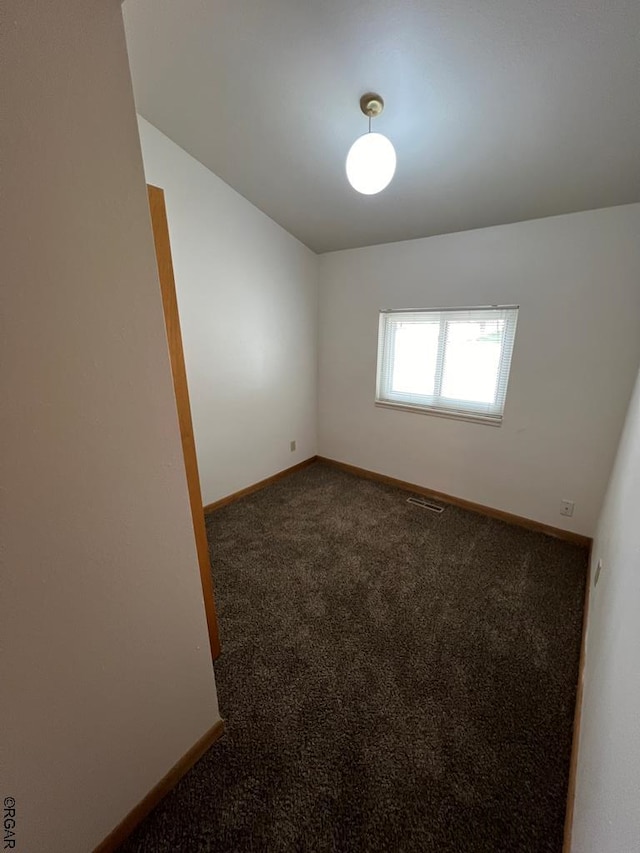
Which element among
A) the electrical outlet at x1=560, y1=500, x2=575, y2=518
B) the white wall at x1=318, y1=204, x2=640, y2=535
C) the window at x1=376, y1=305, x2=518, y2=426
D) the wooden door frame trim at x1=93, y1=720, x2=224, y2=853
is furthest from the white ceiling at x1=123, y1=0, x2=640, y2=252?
the wooden door frame trim at x1=93, y1=720, x2=224, y2=853

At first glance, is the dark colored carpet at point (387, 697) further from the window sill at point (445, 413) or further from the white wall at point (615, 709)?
the window sill at point (445, 413)

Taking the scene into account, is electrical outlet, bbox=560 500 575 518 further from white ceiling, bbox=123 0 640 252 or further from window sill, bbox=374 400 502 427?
white ceiling, bbox=123 0 640 252

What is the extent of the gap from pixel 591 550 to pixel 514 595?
765 millimetres

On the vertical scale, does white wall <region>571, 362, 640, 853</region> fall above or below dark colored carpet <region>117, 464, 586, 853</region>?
above

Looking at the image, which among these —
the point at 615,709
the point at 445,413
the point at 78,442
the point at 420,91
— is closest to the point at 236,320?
the point at 420,91

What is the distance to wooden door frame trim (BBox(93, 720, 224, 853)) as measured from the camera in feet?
2.96

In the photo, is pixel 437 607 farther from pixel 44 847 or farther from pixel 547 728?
pixel 44 847

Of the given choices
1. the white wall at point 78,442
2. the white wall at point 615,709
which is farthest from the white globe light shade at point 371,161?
the white wall at point 615,709

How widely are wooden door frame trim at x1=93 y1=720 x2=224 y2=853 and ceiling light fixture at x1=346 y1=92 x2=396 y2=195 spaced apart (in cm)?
229

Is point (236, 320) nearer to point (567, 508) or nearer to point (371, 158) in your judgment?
point (371, 158)

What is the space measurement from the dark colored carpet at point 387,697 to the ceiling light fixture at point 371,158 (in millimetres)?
2109

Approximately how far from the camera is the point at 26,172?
560 mm

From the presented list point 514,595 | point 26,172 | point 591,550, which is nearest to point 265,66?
point 26,172

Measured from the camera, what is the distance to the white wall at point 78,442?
22.7 inches
